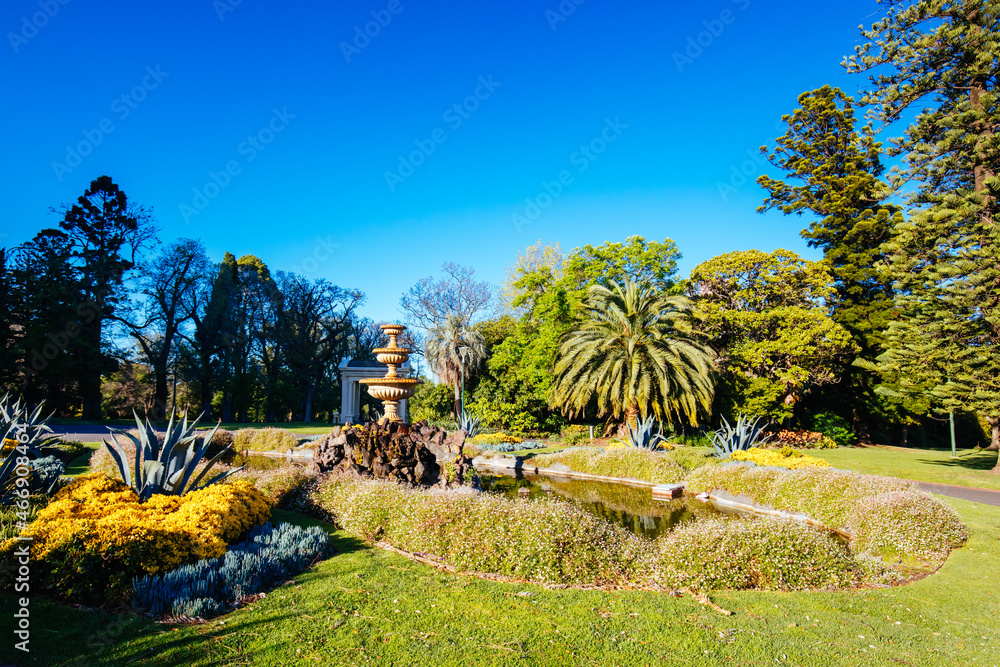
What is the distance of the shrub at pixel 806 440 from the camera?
1955cm

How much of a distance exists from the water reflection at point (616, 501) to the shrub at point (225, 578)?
489cm

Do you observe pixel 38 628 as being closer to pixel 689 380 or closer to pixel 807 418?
pixel 689 380

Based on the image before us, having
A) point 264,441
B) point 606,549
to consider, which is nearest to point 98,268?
point 264,441

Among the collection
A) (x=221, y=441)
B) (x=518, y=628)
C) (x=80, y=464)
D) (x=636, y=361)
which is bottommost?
(x=80, y=464)

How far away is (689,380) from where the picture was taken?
61.2ft

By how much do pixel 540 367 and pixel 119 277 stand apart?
23.6 metres

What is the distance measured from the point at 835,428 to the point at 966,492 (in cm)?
1326

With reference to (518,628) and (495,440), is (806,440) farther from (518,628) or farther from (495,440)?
(518,628)

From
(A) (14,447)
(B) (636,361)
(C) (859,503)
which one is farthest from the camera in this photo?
(B) (636,361)

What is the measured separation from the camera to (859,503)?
7.54 meters

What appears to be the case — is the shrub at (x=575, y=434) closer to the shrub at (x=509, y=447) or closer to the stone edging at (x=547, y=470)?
the shrub at (x=509, y=447)

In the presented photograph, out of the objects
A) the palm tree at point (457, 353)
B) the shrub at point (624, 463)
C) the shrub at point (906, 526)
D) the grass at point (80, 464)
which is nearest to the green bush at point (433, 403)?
the palm tree at point (457, 353)

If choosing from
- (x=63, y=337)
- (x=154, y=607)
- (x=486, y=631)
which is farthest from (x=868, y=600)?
(x=63, y=337)

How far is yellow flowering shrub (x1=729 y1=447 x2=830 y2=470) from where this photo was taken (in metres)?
11.0
